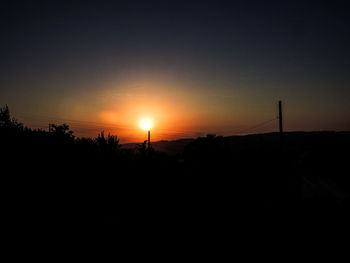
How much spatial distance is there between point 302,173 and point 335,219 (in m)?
4.42

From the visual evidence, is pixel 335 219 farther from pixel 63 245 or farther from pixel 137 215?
pixel 63 245

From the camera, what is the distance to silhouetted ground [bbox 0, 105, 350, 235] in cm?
888

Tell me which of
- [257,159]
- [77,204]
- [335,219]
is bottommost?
[335,219]

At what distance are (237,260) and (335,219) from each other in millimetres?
7908

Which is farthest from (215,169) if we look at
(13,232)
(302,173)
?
(13,232)

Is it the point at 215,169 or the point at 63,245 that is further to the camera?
the point at 215,169

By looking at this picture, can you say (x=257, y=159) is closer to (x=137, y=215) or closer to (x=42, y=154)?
(x=137, y=215)

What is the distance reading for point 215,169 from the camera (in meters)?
17.5

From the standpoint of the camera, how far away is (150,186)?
13.6 meters

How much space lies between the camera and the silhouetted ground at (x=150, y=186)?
8.88m

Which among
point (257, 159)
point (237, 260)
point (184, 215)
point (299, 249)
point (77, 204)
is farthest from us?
point (257, 159)

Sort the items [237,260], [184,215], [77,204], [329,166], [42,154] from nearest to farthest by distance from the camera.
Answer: [237,260] → [77,204] → [184,215] → [42,154] → [329,166]

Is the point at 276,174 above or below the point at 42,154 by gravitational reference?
below

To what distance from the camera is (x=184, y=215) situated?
10281 millimetres
